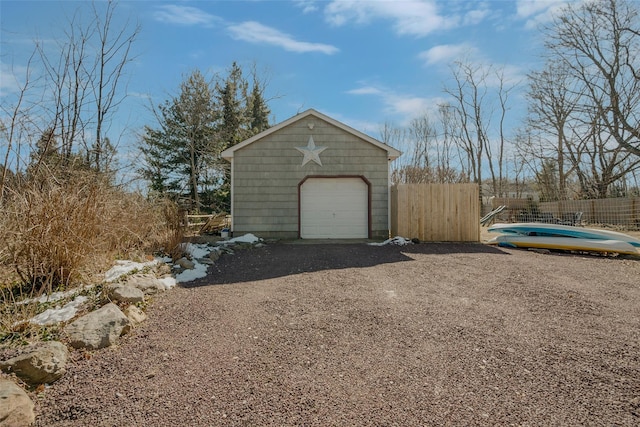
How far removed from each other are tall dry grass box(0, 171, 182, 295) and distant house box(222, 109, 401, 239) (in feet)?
17.0

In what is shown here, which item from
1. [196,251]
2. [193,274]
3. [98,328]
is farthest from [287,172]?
[98,328]

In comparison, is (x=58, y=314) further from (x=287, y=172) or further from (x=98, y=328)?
(x=287, y=172)

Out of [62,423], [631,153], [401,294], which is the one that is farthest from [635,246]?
[631,153]

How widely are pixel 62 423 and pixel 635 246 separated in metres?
9.99

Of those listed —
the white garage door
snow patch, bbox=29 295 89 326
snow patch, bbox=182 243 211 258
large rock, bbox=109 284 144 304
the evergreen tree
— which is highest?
the evergreen tree

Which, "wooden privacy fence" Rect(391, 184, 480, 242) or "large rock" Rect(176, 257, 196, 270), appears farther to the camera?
"wooden privacy fence" Rect(391, 184, 480, 242)

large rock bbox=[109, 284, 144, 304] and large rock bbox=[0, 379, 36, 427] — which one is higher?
large rock bbox=[109, 284, 144, 304]

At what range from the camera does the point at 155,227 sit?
7.15 metres

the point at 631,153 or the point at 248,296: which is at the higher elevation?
the point at 631,153

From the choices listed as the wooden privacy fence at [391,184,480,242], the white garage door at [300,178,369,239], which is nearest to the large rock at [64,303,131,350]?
the white garage door at [300,178,369,239]

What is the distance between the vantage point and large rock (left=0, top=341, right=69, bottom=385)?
2.41 m

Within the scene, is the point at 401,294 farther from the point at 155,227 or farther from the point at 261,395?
the point at 155,227

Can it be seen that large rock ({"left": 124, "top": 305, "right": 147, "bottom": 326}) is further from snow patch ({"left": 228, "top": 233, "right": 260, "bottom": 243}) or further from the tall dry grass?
snow patch ({"left": 228, "top": 233, "right": 260, "bottom": 243})

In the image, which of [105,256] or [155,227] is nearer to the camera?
[105,256]
